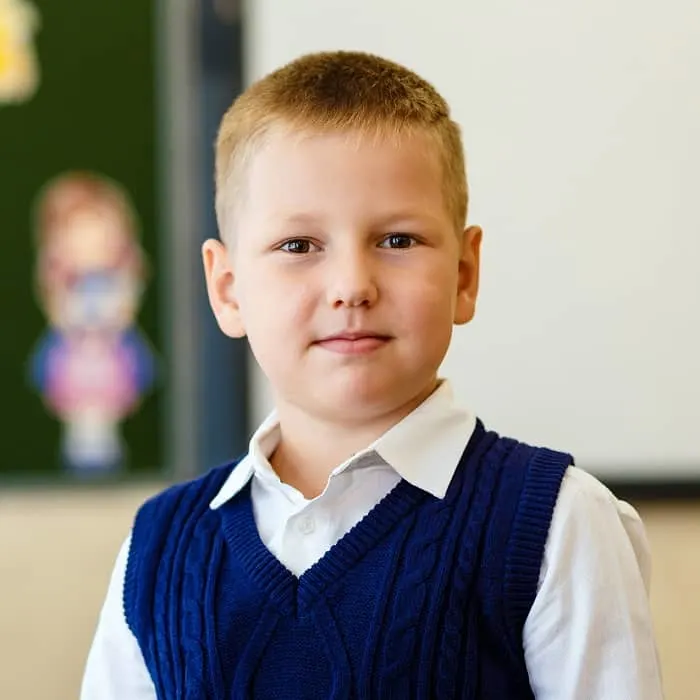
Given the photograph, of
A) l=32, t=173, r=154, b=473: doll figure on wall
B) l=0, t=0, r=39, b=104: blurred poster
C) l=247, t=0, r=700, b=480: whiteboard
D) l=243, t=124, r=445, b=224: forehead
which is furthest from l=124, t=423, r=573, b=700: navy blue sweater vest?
l=0, t=0, r=39, b=104: blurred poster

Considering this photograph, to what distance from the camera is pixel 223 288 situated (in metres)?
0.97

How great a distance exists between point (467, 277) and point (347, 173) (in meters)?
0.16

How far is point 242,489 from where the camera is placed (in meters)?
0.94

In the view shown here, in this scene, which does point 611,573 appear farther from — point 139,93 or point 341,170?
point 139,93

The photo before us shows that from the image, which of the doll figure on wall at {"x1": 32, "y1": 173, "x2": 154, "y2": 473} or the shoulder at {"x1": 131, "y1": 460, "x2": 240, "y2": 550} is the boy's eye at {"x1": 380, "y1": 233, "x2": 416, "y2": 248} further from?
the doll figure on wall at {"x1": 32, "y1": 173, "x2": 154, "y2": 473}

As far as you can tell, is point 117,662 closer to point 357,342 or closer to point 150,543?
point 150,543

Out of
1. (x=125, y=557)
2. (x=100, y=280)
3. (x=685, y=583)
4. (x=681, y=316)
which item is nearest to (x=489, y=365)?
(x=681, y=316)

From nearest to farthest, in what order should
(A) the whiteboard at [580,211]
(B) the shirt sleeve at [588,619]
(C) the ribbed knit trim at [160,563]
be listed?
(B) the shirt sleeve at [588,619] → (C) the ribbed knit trim at [160,563] → (A) the whiteboard at [580,211]

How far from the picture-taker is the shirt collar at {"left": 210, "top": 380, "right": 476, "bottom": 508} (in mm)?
868

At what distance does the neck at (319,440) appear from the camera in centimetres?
90

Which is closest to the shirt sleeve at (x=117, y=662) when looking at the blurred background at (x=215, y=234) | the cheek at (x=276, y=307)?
the cheek at (x=276, y=307)

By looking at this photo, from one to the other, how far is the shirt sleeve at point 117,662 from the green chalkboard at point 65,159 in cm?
60

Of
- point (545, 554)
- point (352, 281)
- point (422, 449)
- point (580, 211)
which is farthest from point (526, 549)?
point (580, 211)

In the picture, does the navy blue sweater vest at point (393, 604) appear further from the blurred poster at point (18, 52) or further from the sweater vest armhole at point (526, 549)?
the blurred poster at point (18, 52)
